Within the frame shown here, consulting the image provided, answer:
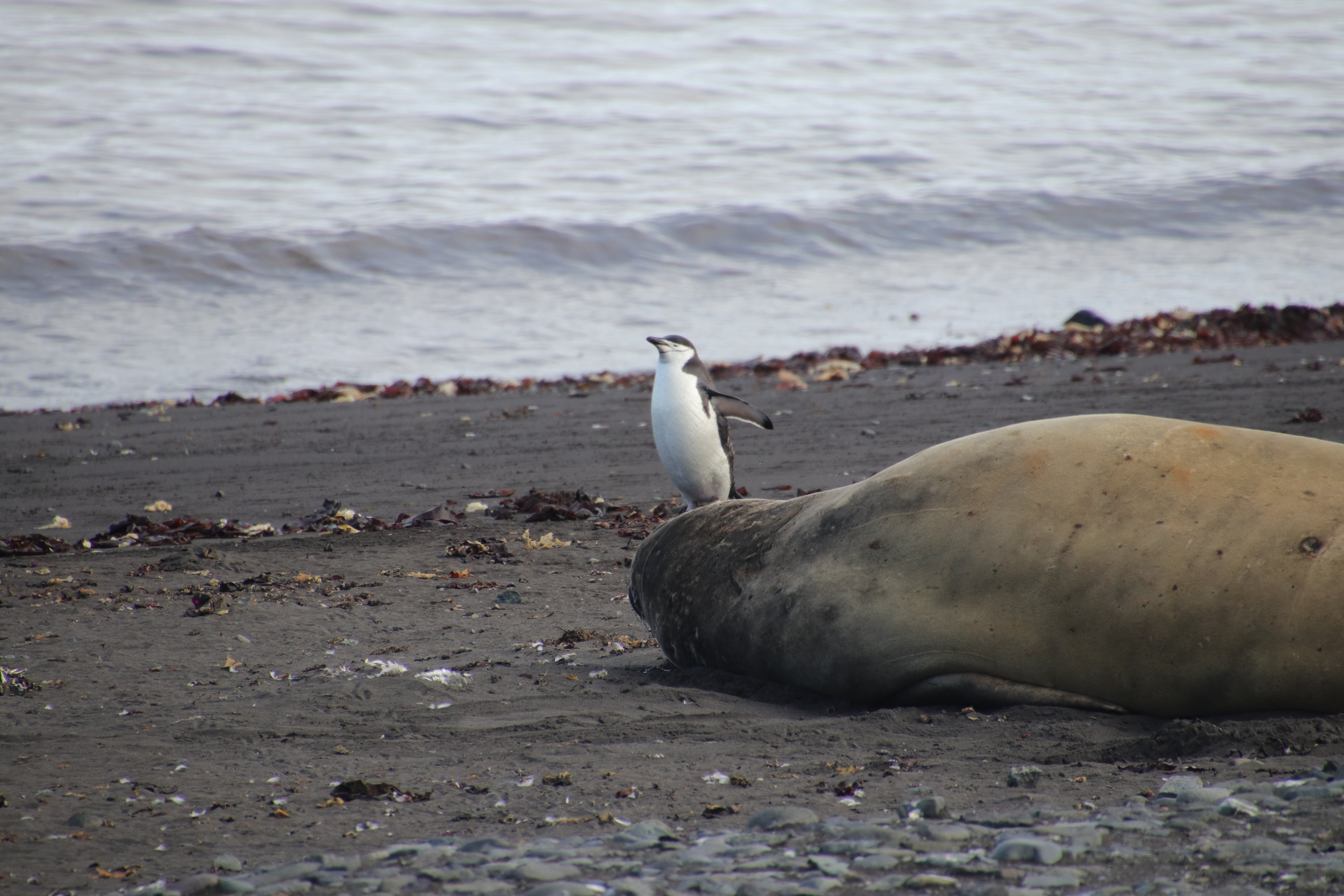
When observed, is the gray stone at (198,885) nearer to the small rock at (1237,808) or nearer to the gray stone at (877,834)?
the gray stone at (877,834)

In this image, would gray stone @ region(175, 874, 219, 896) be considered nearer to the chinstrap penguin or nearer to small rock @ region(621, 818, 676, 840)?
small rock @ region(621, 818, 676, 840)

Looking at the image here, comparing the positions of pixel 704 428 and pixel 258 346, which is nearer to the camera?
pixel 704 428

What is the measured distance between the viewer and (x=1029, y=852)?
2.30 m

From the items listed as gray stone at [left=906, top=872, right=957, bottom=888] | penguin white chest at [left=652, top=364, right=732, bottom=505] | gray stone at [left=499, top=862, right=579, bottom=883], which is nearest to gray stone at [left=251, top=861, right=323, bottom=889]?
gray stone at [left=499, top=862, right=579, bottom=883]

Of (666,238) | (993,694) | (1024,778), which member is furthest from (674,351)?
(666,238)

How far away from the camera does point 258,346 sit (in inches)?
534

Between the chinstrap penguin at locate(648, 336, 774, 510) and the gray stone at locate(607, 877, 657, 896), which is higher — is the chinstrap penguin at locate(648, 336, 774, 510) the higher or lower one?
the higher one

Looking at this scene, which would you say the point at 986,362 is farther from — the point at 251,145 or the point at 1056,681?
the point at 251,145

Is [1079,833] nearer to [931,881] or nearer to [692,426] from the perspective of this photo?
[931,881]

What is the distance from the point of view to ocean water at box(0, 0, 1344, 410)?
14.9 m

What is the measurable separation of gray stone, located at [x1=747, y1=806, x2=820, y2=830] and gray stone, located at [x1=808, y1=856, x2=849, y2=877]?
195 millimetres

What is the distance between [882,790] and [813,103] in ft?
95.6

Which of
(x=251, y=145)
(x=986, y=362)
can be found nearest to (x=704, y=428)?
(x=986, y=362)

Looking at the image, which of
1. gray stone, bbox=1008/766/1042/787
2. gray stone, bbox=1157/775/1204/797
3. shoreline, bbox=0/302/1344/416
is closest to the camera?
gray stone, bbox=1157/775/1204/797
